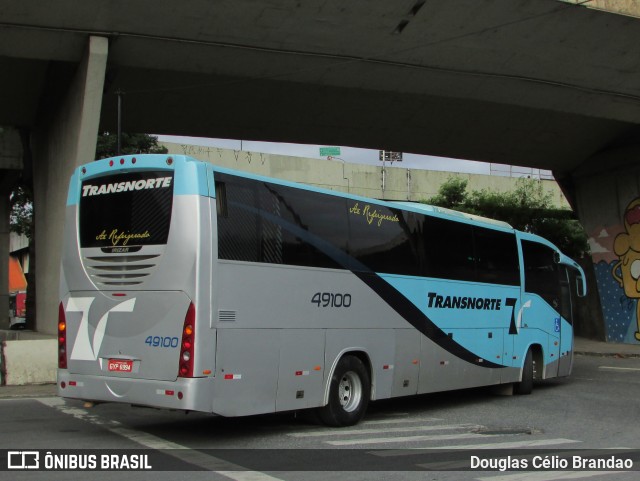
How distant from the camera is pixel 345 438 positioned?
9.21 m

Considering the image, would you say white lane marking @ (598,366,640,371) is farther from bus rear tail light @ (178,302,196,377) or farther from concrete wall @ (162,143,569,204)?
concrete wall @ (162,143,569,204)

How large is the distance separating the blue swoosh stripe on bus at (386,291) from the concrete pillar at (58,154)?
341 inches

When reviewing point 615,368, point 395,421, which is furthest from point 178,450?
point 615,368

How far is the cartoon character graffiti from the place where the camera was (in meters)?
26.7

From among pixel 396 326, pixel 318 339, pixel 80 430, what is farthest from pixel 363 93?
pixel 80 430

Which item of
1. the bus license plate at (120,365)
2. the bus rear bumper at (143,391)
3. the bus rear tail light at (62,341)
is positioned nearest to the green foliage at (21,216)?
the bus rear tail light at (62,341)

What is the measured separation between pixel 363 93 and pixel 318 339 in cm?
1252

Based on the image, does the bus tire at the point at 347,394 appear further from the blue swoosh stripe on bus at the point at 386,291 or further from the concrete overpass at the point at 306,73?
the concrete overpass at the point at 306,73

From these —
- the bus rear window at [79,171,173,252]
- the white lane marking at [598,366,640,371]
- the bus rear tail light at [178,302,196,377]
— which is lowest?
the white lane marking at [598,366,640,371]

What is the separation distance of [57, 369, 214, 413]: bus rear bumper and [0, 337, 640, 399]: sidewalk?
472 centimetres

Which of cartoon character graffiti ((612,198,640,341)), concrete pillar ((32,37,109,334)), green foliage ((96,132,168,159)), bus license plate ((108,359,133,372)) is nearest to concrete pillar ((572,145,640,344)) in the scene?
cartoon character graffiti ((612,198,640,341))

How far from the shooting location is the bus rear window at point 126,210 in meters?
8.59

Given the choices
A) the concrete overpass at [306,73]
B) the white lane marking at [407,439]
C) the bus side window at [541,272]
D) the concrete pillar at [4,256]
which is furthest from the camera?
the concrete pillar at [4,256]

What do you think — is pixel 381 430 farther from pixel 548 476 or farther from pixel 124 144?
pixel 124 144
